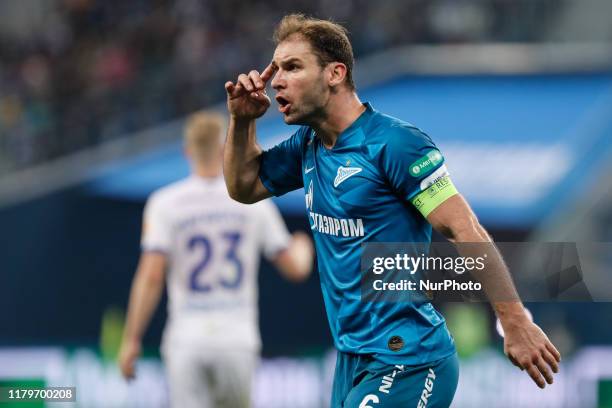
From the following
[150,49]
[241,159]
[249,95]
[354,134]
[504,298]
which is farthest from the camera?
[150,49]

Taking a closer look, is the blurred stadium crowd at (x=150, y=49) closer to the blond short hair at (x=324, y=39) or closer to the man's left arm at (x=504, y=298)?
the blond short hair at (x=324, y=39)

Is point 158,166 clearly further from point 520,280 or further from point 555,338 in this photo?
point 520,280

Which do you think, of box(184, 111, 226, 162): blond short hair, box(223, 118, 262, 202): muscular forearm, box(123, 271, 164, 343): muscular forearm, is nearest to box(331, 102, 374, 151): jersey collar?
box(223, 118, 262, 202): muscular forearm

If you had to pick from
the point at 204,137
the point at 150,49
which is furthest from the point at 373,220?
the point at 150,49

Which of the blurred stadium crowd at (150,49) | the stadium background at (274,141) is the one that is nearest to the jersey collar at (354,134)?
the stadium background at (274,141)

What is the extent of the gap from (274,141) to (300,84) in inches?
352

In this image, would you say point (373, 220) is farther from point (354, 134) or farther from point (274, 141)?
point (274, 141)

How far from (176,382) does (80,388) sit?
6.85 ft

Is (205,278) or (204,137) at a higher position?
(204,137)

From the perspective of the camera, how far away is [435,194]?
4465mm

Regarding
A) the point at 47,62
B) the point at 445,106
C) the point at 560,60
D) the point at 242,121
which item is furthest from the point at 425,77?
the point at 242,121

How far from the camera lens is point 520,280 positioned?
4902mm

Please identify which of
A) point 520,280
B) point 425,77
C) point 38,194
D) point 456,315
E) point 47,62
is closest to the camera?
point 520,280

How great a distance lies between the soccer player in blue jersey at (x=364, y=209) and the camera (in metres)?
4.48
